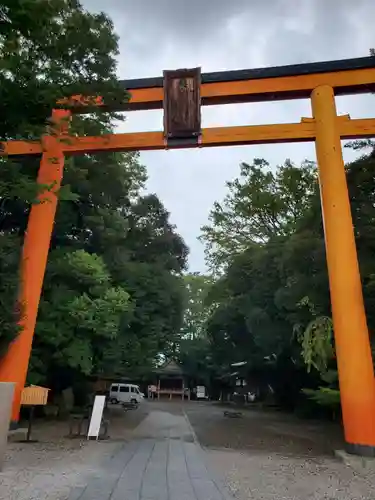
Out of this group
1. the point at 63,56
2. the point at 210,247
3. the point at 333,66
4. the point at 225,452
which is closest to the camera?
the point at 63,56

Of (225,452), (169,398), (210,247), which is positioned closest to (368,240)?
(225,452)

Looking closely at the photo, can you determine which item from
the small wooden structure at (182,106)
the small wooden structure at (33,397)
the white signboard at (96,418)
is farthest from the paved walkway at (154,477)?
the small wooden structure at (182,106)

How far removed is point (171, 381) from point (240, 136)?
30.0m

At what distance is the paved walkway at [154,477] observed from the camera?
4.46 m

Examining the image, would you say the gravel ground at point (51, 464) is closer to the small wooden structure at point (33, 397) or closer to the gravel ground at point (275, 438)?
the small wooden structure at point (33, 397)

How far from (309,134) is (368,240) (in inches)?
115

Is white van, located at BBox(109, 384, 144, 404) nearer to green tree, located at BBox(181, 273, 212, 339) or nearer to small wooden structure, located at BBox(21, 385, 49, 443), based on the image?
green tree, located at BBox(181, 273, 212, 339)

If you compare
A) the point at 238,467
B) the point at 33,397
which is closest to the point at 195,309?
the point at 33,397

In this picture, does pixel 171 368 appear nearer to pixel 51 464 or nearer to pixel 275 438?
pixel 275 438

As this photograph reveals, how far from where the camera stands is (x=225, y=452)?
817 cm

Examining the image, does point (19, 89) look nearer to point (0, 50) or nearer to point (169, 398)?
point (0, 50)

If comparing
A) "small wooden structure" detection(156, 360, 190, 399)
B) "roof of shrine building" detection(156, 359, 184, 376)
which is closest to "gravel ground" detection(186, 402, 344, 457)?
"roof of shrine building" detection(156, 359, 184, 376)

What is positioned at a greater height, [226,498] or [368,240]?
[368,240]

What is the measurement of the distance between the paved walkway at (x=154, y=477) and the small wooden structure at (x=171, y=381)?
2740cm
